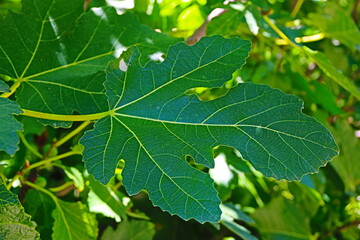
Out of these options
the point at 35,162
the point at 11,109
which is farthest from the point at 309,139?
the point at 35,162

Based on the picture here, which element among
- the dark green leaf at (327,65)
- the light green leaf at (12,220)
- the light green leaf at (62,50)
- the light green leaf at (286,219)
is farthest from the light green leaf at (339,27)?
the light green leaf at (12,220)

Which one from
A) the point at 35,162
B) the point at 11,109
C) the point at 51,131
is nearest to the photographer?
the point at 11,109

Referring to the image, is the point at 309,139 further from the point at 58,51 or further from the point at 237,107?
the point at 58,51

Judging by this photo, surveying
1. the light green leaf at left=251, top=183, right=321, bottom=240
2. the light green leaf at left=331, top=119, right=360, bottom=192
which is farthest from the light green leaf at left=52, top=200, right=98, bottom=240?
the light green leaf at left=331, top=119, right=360, bottom=192

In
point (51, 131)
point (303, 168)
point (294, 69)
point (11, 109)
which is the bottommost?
point (294, 69)

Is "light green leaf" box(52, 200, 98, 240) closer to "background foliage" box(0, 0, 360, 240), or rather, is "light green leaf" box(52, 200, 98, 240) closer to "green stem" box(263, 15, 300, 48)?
"background foliage" box(0, 0, 360, 240)

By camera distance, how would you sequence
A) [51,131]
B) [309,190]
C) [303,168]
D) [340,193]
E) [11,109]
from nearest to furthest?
[11,109], [303,168], [51,131], [309,190], [340,193]

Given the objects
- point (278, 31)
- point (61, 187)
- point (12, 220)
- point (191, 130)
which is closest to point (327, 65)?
point (278, 31)

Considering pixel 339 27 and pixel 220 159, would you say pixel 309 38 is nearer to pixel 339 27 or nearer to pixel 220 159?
pixel 339 27

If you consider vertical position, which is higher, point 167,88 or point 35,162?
point 167,88
